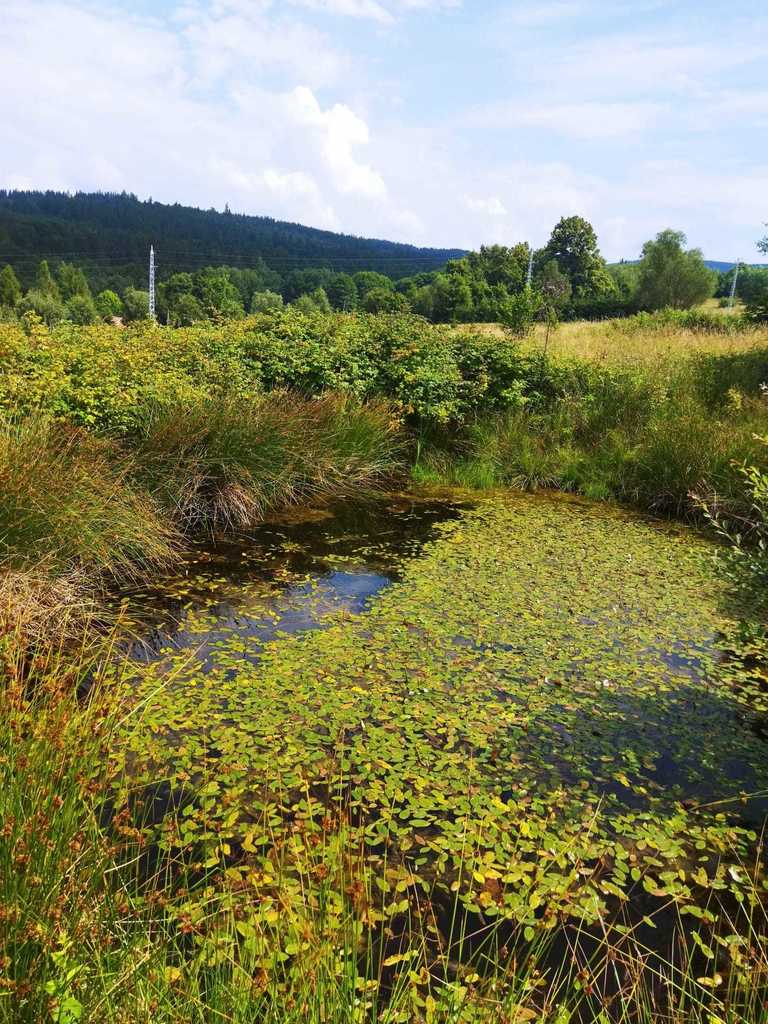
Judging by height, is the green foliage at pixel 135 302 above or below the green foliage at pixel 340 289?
below

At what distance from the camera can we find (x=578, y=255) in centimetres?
4931

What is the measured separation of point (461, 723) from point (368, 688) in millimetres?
538

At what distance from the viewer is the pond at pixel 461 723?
2.45 metres

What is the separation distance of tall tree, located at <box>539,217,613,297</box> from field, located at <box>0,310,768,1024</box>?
140 ft

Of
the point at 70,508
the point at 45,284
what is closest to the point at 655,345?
the point at 70,508

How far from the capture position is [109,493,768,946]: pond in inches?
96.3

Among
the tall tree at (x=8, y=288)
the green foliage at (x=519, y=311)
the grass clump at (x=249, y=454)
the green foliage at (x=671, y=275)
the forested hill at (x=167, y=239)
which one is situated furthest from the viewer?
the forested hill at (x=167, y=239)

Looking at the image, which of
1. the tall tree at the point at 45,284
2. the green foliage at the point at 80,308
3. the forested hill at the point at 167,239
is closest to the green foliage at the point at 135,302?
the green foliage at the point at 80,308

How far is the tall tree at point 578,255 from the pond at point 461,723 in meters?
46.6

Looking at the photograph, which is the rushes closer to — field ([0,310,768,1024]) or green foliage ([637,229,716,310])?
field ([0,310,768,1024])

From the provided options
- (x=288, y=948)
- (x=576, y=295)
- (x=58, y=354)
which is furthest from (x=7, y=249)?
(x=288, y=948)

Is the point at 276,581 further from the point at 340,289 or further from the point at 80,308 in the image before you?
the point at 340,289

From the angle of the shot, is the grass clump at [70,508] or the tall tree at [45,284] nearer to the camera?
the grass clump at [70,508]

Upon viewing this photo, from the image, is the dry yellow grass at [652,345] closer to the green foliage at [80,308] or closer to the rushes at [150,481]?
the rushes at [150,481]
